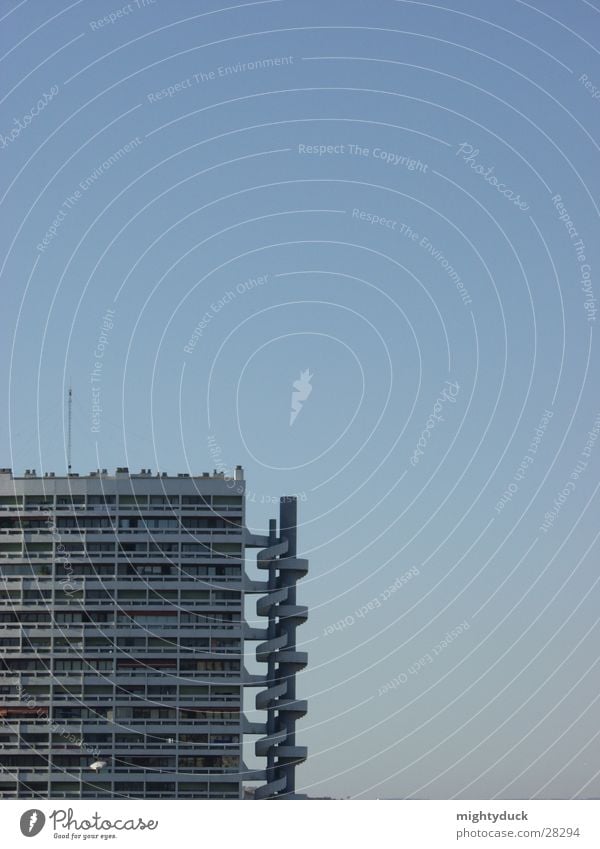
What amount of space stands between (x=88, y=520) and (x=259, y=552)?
972 cm

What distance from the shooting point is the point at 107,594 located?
83125 millimetres

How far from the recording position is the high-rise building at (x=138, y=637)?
78000mm

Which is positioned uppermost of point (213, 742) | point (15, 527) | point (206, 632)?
point (15, 527)

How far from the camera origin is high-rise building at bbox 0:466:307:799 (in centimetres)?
7800

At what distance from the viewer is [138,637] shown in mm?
81625

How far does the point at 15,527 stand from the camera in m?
84.3
